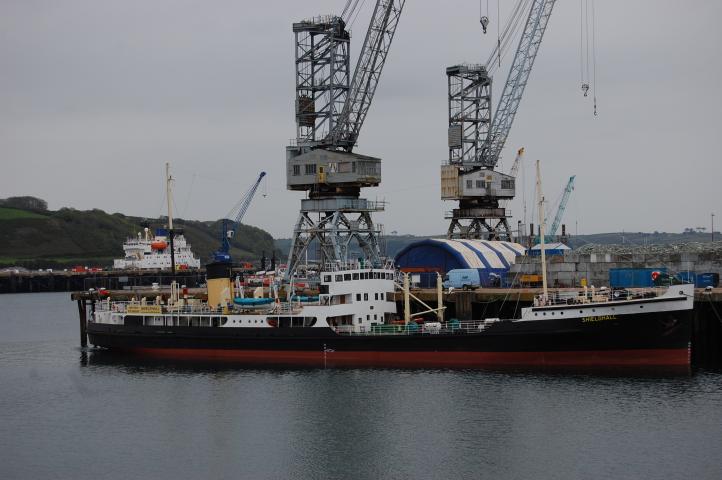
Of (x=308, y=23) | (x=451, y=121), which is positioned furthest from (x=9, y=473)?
(x=451, y=121)

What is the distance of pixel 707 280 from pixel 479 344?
20.5 meters

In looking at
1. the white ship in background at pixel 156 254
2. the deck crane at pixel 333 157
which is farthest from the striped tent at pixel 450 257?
the white ship in background at pixel 156 254

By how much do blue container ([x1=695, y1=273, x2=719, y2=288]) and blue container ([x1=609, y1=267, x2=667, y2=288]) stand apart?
115 inches

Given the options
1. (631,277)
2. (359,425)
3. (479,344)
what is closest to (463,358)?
(479,344)

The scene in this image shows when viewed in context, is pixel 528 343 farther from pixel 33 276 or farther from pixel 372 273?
pixel 33 276

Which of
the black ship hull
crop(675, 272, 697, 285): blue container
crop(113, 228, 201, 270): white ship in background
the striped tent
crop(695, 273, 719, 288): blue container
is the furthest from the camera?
crop(113, 228, 201, 270): white ship in background

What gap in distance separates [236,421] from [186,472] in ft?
26.4

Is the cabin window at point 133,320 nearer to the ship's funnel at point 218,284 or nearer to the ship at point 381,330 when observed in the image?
the ship at point 381,330

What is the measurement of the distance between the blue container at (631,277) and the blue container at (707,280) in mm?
2926

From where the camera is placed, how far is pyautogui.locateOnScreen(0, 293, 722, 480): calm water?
131ft

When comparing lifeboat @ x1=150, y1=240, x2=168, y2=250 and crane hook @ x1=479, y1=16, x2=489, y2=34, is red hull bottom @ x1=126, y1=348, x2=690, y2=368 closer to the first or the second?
crane hook @ x1=479, y1=16, x2=489, y2=34

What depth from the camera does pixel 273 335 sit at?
212ft

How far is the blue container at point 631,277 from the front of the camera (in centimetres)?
6775

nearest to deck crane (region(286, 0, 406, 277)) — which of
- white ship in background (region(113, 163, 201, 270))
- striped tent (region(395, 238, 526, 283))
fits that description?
striped tent (region(395, 238, 526, 283))
